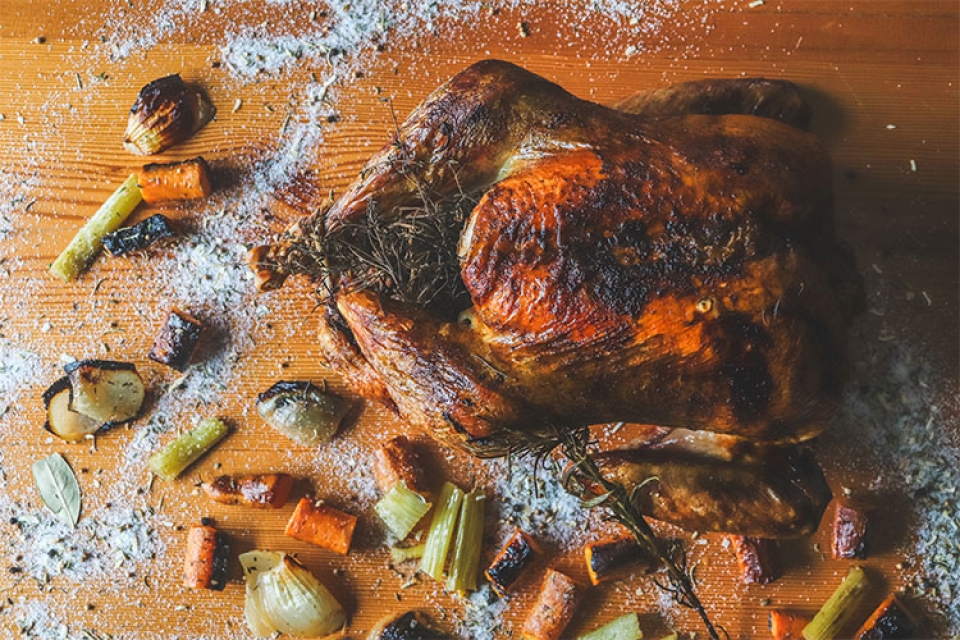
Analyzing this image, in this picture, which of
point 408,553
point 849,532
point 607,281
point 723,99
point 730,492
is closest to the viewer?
point 607,281

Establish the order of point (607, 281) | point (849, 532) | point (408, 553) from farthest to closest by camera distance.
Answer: point (408, 553), point (849, 532), point (607, 281)

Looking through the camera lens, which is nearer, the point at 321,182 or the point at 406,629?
the point at 406,629

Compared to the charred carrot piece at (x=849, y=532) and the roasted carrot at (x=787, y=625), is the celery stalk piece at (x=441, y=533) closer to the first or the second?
the roasted carrot at (x=787, y=625)

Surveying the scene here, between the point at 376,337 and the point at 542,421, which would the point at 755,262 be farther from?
the point at 376,337

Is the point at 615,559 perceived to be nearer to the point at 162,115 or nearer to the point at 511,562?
the point at 511,562

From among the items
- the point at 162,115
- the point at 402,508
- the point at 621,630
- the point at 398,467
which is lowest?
the point at 621,630

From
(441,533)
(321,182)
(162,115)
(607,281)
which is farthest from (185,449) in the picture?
(607,281)
